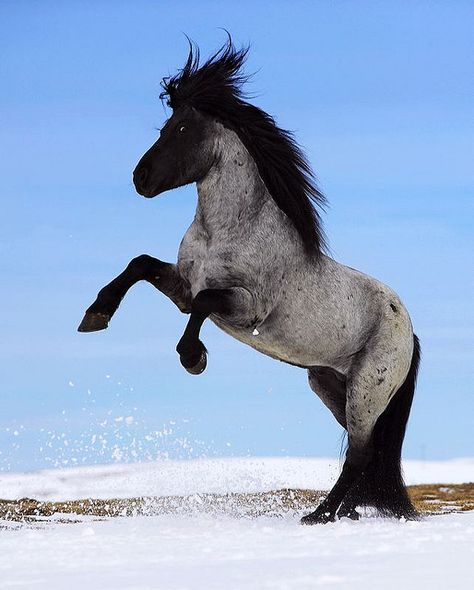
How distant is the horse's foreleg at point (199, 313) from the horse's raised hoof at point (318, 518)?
1.25m

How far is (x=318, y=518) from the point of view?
19.0ft

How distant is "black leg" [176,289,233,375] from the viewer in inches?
201

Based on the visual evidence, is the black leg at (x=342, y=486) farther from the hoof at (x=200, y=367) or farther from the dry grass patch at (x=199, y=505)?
the hoof at (x=200, y=367)

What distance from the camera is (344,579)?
3.35 m

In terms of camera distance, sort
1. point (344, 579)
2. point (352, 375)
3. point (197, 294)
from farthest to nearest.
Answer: point (352, 375), point (197, 294), point (344, 579)

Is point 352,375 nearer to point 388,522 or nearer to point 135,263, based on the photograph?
point 388,522

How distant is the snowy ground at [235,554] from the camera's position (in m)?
3.43

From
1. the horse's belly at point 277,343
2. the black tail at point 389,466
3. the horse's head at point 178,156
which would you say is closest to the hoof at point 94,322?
the horse's belly at point 277,343

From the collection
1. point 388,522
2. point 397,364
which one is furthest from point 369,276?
point 388,522

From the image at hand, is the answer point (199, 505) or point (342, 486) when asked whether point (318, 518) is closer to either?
point (342, 486)

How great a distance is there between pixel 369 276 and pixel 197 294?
1.53m

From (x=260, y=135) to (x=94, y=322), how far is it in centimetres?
149

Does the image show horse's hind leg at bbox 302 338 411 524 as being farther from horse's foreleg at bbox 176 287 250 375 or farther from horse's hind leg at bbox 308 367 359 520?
horse's foreleg at bbox 176 287 250 375

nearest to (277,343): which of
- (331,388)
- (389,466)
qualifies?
(331,388)
